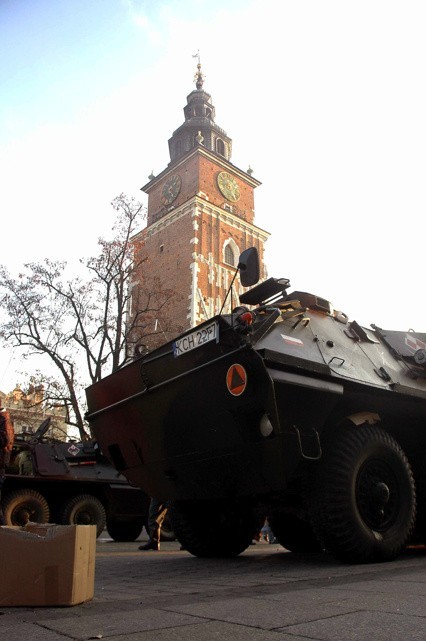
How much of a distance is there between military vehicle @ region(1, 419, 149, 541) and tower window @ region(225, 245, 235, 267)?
92.9ft

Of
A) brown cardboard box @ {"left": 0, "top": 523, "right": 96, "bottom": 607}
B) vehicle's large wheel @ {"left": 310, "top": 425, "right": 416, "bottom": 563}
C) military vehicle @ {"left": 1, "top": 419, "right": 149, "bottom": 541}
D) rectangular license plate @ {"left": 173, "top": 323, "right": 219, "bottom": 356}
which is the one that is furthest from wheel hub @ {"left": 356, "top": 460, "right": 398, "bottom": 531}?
military vehicle @ {"left": 1, "top": 419, "right": 149, "bottom": 541}

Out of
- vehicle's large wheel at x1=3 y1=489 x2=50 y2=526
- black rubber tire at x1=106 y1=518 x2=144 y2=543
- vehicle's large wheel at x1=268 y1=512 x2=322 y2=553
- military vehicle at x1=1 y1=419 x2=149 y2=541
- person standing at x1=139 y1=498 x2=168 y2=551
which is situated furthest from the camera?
black rubber tire at x1=106 y1=518 x2=144 y2=543

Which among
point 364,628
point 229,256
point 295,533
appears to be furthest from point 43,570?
point 229,256

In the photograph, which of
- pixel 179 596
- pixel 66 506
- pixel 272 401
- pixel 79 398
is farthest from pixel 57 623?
pixel 79 398

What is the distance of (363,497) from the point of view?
14.9 feet

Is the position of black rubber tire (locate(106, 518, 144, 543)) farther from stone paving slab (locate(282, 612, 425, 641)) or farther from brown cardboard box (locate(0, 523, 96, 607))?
stone paving slab (locate(282, 612, 425, 641))

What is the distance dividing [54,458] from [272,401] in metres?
7.42

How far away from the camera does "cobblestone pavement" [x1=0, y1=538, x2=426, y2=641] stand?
85.4 inches

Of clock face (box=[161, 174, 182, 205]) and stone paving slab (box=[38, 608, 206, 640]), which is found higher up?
clock face (box=[161, 174, 182, 205])

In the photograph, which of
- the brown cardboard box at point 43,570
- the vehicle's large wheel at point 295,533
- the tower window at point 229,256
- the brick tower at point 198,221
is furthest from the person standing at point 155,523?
the tower window at point 229,256

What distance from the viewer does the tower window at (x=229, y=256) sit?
38688mm

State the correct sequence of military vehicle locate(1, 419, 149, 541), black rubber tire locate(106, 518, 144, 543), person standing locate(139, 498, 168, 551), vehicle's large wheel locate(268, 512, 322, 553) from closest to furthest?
vehicle's large wheel locate(268, 512, 322, 553), person standing locate(139, 498, 168, 551), military vehicle locate(1, 419, 149, 541), black rubber tire locate(106, 518, 144, 543)

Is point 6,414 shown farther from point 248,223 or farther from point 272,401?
point 248,223

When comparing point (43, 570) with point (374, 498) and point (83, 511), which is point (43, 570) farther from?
point (83, 511)
